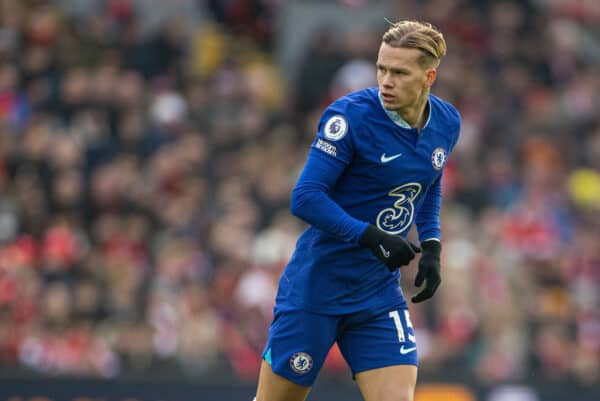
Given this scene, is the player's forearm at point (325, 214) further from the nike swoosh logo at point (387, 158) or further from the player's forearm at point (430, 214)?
the player's forearm at point (430, 214)

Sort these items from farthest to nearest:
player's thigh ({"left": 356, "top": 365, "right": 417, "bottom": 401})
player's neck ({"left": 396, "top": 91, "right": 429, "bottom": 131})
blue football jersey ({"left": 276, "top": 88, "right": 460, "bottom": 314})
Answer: player's neck ({"left": 396, "top": 91, "right": 429, "bottom": 131}), player's thigh ({"left": 356, "top": 365, "right": 417, "bottom": 401}), blue football jersey ({"left": 276, "top": 88, "right": 460, "bottom": 314})

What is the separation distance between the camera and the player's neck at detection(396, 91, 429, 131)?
5590mm

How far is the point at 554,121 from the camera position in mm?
14727

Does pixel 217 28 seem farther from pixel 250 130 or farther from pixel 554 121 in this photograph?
pixel 554 121

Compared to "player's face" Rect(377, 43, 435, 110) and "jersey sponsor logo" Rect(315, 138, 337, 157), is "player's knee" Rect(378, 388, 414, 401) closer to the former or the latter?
"jersey sponsor logo" Rect(315, 138, 337, 157)

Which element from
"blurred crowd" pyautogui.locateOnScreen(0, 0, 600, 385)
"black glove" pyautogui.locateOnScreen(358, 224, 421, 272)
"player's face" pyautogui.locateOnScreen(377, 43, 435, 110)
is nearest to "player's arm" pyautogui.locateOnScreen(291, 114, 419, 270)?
"black glove" pyautogui.locateOnScreen(358, 224, 421, 272)

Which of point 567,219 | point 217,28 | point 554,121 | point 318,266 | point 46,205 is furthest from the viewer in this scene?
point 217,28

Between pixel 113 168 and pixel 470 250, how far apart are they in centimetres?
380

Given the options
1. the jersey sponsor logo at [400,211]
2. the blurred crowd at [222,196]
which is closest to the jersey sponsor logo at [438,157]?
the jersey sponsor logo at [400,211]

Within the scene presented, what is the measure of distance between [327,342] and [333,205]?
731 mm

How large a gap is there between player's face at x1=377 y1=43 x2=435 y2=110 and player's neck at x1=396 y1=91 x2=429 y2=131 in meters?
0.07

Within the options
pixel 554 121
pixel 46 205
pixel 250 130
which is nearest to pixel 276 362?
pixel 46 205

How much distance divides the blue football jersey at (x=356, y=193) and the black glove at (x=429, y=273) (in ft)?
0.54

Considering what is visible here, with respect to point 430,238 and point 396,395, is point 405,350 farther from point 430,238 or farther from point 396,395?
point 430,238
